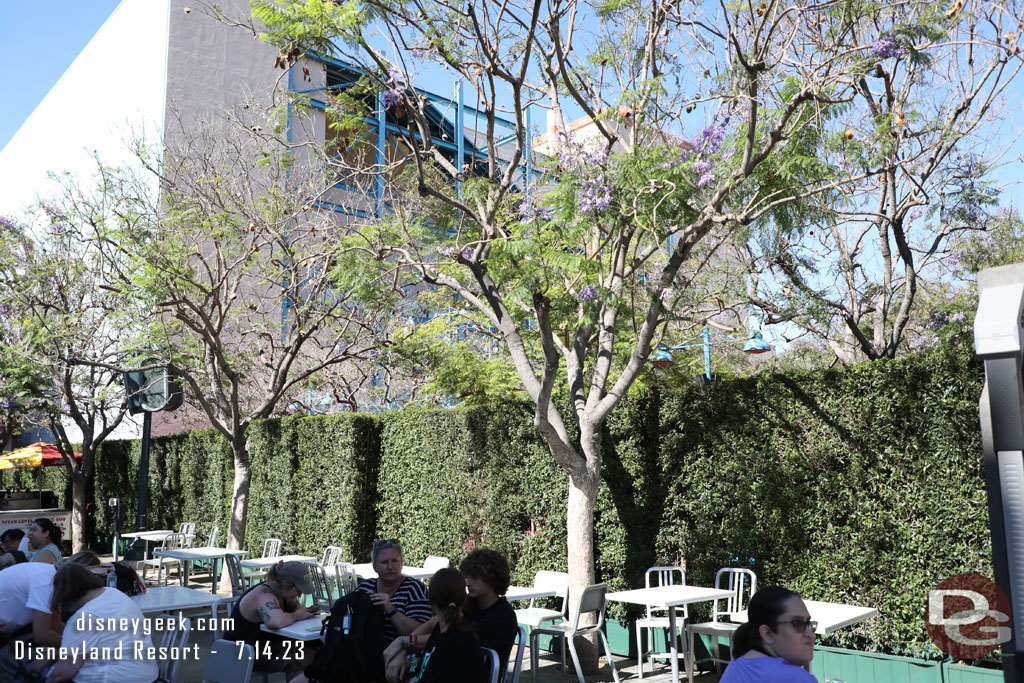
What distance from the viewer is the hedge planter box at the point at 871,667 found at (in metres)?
6.95

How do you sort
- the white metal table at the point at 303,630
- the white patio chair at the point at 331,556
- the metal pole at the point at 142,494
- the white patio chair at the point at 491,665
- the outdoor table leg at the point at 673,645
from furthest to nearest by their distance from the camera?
the metal pole at the point at 142,494
the white patio chair at the point at 331,556
the outdoor table leg at the point at 673,645
the white metal table at the point at 303,630
the white patio chair at the point at 491,665

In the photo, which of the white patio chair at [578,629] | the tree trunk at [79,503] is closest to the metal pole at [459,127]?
the white patio chair at [578,629]

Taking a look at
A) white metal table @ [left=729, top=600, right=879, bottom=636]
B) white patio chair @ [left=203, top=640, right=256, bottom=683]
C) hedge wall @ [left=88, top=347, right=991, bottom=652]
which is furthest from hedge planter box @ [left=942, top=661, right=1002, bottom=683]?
white patio chair @ [left=203, top=640, right=256, bottom=683]

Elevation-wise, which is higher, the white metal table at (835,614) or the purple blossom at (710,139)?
the purple blossom at (710,139)

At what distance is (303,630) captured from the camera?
596cm

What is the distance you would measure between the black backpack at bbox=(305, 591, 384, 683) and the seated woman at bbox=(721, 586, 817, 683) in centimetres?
248

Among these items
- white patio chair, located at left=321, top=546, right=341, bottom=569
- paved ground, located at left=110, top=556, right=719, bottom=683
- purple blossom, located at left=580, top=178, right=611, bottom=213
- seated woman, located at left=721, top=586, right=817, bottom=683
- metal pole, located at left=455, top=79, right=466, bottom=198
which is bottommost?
paved ground, located at left=110, top=556, right=719, bottom=683

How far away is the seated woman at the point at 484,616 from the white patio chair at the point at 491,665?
17cm

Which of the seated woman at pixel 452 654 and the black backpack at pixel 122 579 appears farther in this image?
the black backpack at pixel 122 579

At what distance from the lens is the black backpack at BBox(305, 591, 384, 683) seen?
4.84 meters

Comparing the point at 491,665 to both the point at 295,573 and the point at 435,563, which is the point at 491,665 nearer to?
the point at 295,573

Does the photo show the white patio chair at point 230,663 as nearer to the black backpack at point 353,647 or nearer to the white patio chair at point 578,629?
the black backpack at point 353,647

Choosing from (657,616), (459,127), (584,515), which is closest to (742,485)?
(584,515)

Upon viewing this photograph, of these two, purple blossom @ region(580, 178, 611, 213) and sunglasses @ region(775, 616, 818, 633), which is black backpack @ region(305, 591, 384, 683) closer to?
sunglasses @ region(775, 616, 818, 633)
